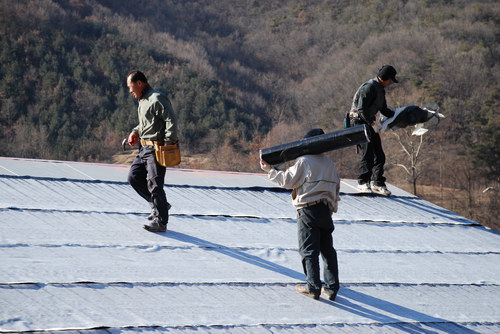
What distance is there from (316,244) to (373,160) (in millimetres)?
3552

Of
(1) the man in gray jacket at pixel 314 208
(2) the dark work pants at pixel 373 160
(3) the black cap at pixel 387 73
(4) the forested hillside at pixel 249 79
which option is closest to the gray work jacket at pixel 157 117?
(1) the man in gray jacket at pixel 314 208

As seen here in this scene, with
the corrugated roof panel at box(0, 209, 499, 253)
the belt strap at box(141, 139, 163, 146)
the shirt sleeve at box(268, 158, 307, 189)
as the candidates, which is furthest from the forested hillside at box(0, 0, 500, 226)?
the shirt sleeve at box(268, 158, 307, 189)

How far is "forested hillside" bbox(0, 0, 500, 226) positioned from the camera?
30.6 m

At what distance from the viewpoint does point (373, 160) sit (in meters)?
9.02

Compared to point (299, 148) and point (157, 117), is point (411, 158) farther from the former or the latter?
point (299, 148)

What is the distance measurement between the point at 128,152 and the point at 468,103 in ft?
55.7

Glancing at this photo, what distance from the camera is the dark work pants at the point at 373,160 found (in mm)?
8930

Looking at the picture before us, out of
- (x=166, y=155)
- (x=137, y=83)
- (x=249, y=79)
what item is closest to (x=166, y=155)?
(x=166, y=155)

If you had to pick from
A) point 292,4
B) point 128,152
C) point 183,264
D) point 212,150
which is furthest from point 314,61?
point 183,264

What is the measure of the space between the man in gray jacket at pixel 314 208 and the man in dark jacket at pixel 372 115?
255cm

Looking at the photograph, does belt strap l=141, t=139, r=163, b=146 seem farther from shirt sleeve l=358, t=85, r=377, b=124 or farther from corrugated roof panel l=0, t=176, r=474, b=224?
shirt sleeve l=358, t=85, r=377, b=124

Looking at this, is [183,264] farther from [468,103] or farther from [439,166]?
[468,103]

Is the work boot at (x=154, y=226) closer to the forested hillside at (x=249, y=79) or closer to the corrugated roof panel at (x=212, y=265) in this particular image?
the corrugated roof panel at (x=212, y=265)

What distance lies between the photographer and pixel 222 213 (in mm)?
7582
